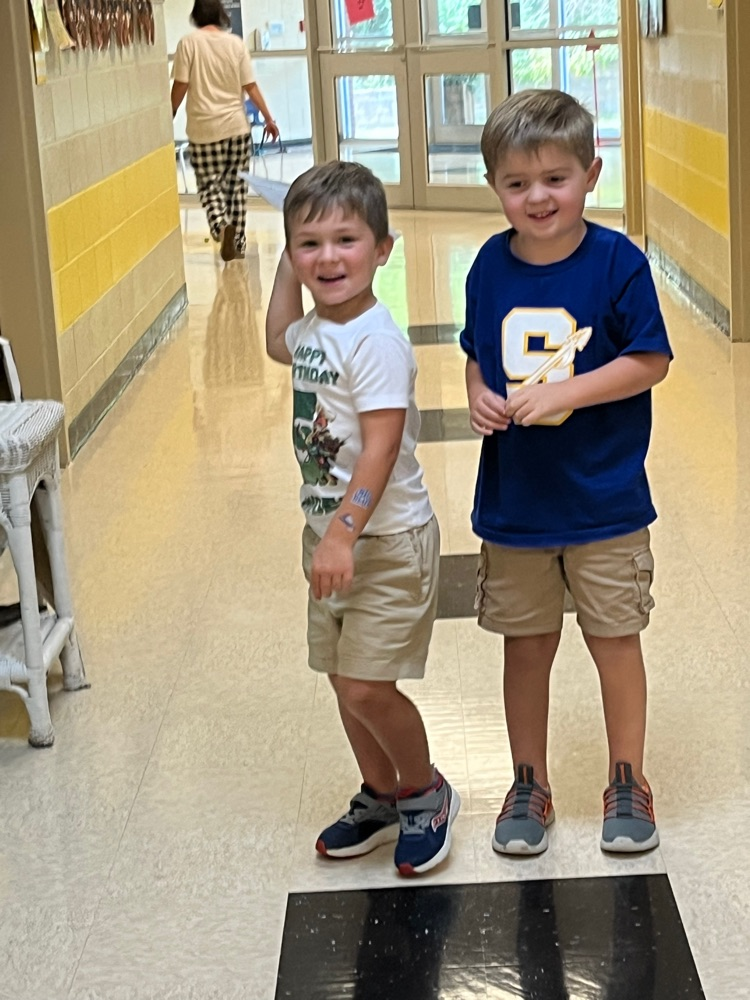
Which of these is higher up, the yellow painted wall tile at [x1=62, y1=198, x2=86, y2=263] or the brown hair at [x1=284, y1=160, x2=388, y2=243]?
the brown hair at [x1=284, y1=160, x2=388, y2=243]

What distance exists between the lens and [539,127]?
6.21 feet

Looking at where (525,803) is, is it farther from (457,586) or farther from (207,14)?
(207,14)

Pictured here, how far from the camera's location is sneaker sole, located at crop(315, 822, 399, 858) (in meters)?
2.12

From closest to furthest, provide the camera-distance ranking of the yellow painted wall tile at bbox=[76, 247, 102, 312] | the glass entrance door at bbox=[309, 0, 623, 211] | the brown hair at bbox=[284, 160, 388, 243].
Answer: the brown hair at bbox=[284, 160, 388, 243] < the yellow painted wall tile at bbox=[76, 247, 102, 312] < the glass entrance door at bbox=[309, 0, 623, 211]

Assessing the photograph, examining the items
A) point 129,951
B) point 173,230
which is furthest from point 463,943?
point 173,230

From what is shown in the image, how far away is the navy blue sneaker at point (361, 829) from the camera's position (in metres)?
2.12

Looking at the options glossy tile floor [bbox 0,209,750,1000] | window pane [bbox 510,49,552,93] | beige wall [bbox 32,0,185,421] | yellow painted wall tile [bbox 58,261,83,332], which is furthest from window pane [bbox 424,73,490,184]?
glossy tile floor [bbox 0,209,750,1000]

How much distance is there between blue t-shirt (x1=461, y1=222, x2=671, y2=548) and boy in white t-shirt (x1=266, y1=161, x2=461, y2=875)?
0.12 meters

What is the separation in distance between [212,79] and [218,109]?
17 cm

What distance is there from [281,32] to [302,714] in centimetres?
1048

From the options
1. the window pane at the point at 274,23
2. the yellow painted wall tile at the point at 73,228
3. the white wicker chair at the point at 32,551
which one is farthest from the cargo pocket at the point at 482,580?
the window pane at the point at 274,23

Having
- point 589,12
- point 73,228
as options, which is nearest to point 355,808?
point 73,228

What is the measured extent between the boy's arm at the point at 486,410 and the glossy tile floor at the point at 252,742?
62 centimetres

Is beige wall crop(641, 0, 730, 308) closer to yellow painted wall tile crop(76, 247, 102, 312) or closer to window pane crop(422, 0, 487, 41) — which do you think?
yellow painted wall tile crop(76, 247, 102, 312)
